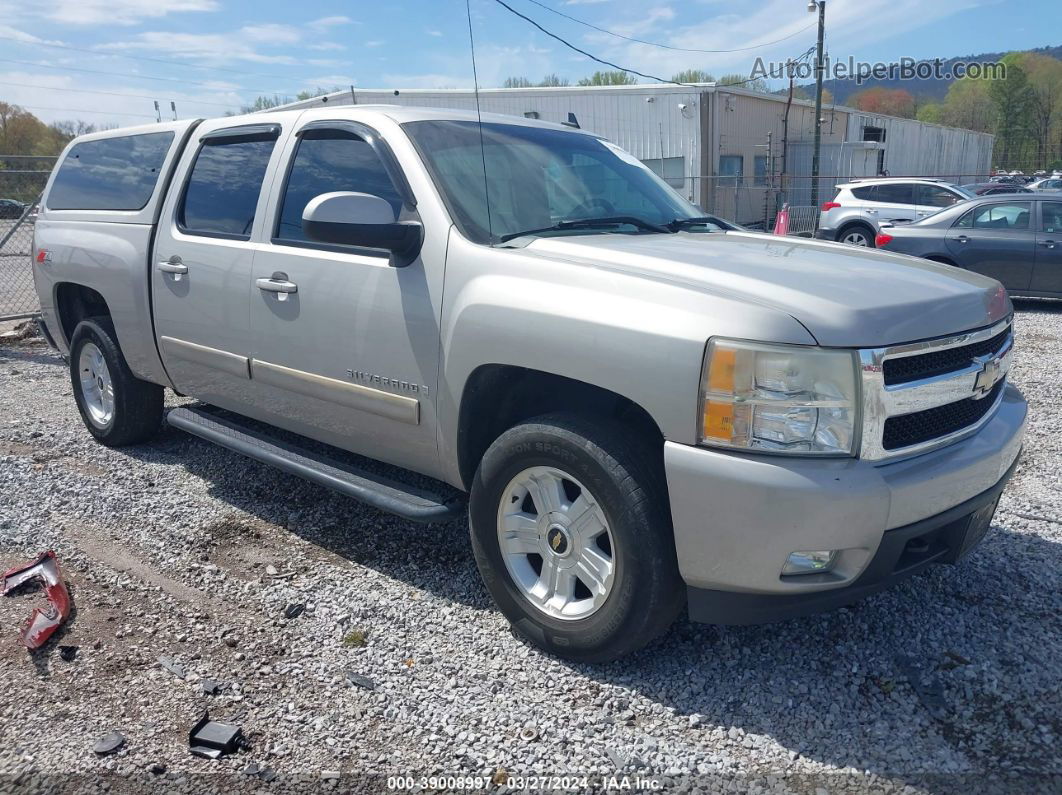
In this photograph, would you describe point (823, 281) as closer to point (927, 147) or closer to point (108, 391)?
point (108, 391)

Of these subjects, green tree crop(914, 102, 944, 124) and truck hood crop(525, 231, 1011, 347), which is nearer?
truck hood crop(525, 231, 1011, 347)

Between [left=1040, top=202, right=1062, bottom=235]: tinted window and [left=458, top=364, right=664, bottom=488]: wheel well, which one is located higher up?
[left=458, top=364, right=664, bottom=488]: wheel well

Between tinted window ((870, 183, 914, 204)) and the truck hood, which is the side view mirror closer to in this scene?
the truck hood

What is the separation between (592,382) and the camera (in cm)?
281

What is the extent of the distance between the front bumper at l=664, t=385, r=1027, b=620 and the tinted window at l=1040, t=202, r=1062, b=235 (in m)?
9.84

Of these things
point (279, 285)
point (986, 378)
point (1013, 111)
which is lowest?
point (986, 378)

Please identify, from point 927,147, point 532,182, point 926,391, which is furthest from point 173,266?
point 927,147

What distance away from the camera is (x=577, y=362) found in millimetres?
2848

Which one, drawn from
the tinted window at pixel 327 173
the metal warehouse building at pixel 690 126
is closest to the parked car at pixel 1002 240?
the tinted window at pixel 327 173

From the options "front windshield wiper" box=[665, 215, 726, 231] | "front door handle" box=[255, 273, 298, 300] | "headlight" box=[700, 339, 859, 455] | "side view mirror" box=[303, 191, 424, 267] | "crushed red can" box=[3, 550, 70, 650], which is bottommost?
"crushed red can" box=[3, 550, 70, 650]

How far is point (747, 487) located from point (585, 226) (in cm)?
157

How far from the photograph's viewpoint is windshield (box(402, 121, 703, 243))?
3512 millimetres

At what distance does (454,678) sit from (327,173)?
2.30 m

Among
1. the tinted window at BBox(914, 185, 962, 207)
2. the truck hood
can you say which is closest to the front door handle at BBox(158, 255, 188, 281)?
the truck hood
